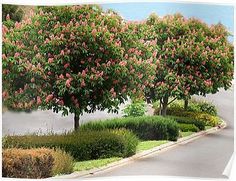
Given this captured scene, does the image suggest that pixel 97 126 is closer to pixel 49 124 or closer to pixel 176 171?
pixel 49 124

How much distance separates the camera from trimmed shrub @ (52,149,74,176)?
5.87 meters

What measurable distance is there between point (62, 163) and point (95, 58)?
1031mm

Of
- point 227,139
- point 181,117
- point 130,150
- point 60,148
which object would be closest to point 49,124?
point 60,148

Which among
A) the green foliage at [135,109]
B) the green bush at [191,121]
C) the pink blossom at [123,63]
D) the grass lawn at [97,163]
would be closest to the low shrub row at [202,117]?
the green bush at [191,121]

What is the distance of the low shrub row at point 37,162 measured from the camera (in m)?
5.87

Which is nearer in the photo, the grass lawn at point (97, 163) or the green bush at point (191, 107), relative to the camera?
the grass lawn at point (97, 163)

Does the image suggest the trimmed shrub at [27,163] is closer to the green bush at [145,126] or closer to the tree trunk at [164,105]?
the green bush at [145,126]

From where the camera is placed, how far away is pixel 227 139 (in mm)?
5934

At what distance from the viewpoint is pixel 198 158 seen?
5871mm

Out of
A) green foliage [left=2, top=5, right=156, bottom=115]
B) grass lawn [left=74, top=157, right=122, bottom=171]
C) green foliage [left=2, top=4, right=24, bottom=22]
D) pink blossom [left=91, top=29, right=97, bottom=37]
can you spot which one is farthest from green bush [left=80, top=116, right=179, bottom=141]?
green foliage [left=2, top=4, right=24, bottom=22]

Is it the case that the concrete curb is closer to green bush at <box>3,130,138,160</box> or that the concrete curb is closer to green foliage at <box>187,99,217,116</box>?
green bush at <box>3,130,138,160</box>

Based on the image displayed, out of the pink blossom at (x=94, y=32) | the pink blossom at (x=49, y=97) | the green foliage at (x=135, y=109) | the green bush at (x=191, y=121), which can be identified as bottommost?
the green bush at (x=191, y=121)

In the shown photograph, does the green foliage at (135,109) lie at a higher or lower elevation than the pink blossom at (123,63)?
lower

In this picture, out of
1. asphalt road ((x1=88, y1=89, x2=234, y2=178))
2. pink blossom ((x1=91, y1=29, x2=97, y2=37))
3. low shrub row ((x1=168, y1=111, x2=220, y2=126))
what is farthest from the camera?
low shrub row ((x1=168, y1=111, x2=220, y2=126))
